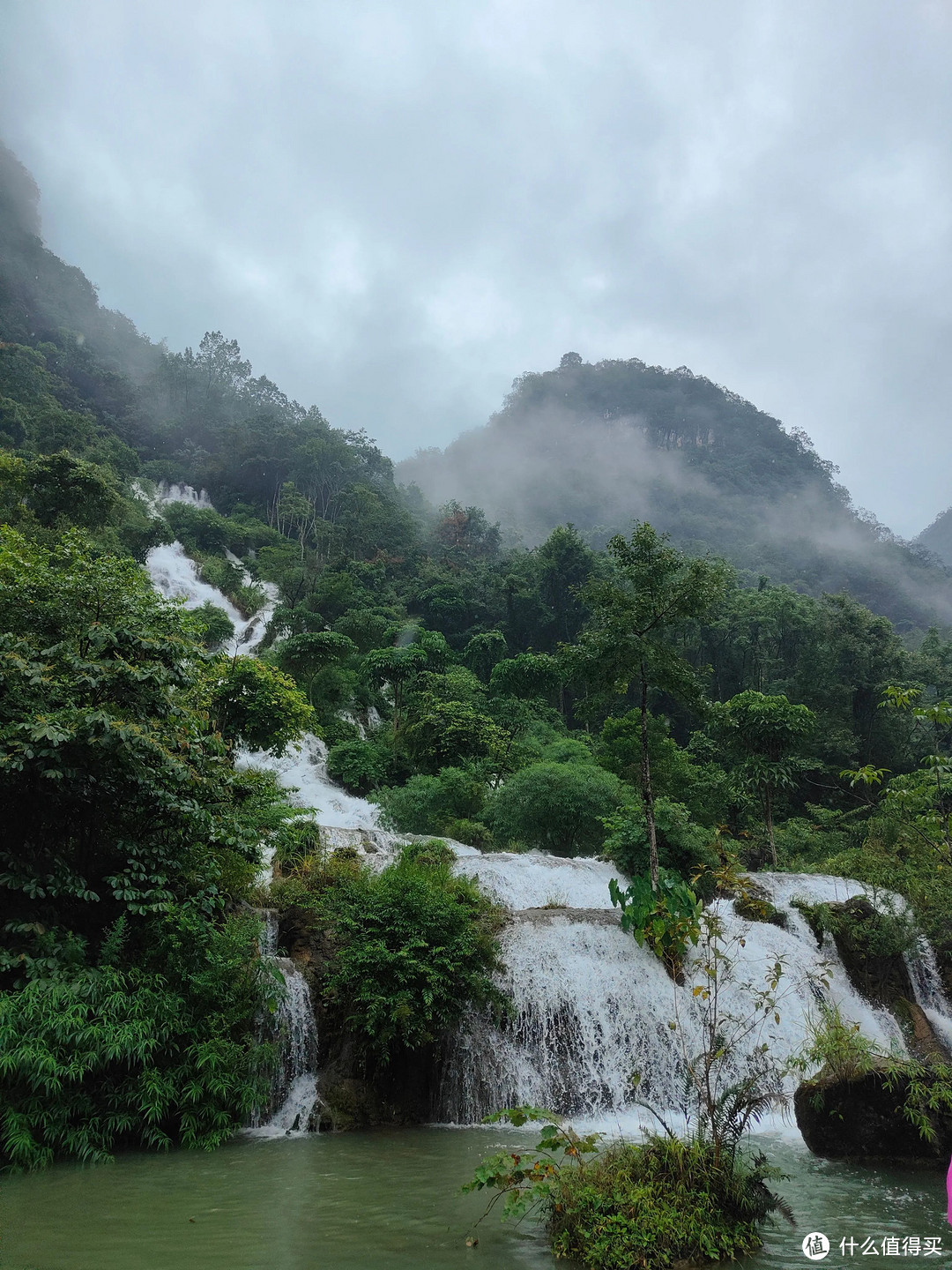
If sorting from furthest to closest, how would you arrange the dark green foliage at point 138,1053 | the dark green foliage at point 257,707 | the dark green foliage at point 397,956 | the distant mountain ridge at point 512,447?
the distant mountain ridge at point 512,447 < the dark green foliage at point 257,707 < the dark green foliage at point 397,956 < the dark green foliage at point 138,1053

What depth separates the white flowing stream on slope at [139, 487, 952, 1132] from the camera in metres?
8.56

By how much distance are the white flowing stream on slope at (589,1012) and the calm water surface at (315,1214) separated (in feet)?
3.90

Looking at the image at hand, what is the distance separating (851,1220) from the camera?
476 centimetres

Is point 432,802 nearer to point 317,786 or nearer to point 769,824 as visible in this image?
point 317,786

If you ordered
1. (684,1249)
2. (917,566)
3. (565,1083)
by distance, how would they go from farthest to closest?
(917,566) < (565,1083) < (684,1249)

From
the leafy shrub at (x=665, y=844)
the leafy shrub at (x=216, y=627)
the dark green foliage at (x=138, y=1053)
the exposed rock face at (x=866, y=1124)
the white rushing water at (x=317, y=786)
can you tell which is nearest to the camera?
the exposed rock face at (x=866, y=1124)

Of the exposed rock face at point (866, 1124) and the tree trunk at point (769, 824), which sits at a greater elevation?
the tree trunk at point (769, 824)

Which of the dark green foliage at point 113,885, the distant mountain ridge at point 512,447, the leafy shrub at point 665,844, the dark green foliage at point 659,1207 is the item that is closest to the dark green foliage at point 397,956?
the dark green foliage at point 113,885

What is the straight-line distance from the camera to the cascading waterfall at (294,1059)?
7.81 m

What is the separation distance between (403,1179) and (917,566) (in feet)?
303

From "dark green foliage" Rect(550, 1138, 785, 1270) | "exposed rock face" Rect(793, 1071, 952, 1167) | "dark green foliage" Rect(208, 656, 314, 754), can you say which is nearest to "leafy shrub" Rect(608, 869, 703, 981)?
"exposed rock face" Rect(793, 1071, 952, 1167)

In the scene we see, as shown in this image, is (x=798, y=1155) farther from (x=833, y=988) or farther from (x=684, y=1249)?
(x=833, y=988)

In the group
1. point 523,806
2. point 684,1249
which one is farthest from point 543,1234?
point 523,806

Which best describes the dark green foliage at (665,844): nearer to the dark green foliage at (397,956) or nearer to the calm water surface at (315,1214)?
the dark green foliage at (397,956)
